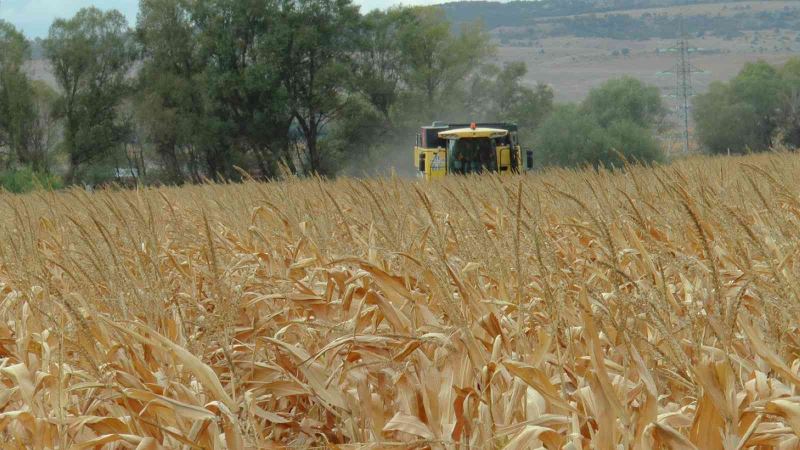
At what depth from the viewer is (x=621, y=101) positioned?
82438 mm

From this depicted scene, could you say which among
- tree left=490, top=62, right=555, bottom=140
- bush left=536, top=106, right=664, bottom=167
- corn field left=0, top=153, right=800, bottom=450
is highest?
corn field left=0, top=153, right=800, bottom=450

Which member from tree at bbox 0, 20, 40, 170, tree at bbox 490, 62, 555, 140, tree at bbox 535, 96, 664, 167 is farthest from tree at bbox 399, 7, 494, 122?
tree at bbox 0, 20, 40, 170

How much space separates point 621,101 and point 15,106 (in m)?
51.3

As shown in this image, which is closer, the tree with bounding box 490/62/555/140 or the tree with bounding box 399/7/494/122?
the tree with bounding box 399/7/494/122

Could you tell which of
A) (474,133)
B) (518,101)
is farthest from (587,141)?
(474,133)

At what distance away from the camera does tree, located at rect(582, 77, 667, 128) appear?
78.6 m

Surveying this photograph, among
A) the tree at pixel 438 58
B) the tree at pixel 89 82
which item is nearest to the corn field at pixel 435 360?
the tree at pixel 89 82

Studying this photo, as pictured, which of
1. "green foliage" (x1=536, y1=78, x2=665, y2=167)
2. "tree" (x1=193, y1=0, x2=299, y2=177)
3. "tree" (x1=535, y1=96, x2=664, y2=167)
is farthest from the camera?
"tree" (x1=535, y1=96, x2=664, y2=167)

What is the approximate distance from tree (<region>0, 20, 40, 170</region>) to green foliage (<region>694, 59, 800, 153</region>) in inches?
1635

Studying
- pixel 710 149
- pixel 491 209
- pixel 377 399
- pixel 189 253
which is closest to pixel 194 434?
pixel 377 399

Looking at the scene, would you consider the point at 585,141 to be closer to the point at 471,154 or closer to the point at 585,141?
the point at 585,141

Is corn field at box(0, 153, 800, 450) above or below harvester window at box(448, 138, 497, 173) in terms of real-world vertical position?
above

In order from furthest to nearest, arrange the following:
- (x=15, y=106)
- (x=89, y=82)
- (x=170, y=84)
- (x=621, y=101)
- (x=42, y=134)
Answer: (x=621, y=101) → (x=42, y=134) → (x=89, y=82) → (x=15, y=106) → (x=170, y=84)

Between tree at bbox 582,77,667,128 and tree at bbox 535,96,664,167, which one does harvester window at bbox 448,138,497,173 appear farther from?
tree at bbox 582,77,667,128
